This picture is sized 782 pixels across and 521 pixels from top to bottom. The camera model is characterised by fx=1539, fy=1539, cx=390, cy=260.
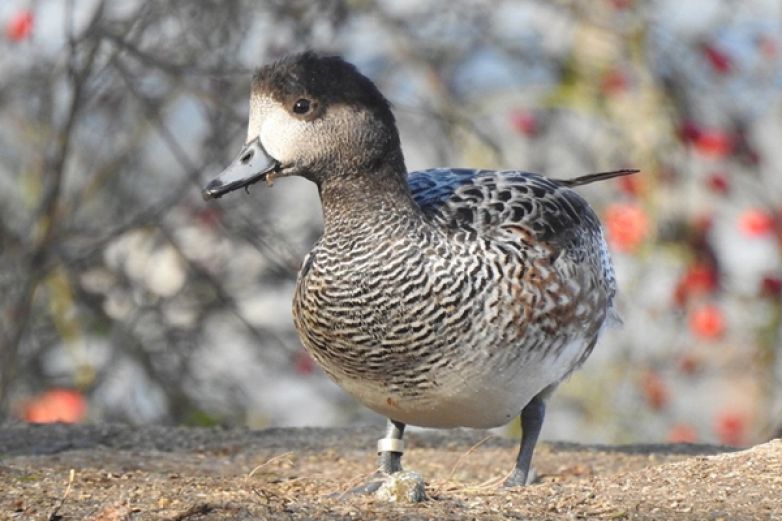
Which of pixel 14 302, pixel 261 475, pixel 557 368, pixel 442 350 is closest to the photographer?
pixel 442 350

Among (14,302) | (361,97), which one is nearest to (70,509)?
(361,97)

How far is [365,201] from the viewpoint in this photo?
4836mm

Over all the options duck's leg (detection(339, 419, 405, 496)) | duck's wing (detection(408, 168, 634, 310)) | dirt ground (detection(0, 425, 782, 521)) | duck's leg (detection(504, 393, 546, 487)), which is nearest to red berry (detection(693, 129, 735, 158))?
dirt ground (detection(0, 425, 782, 521))

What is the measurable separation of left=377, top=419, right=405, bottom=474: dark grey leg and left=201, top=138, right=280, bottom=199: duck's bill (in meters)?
1.01

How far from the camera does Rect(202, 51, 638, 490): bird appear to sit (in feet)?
15.3

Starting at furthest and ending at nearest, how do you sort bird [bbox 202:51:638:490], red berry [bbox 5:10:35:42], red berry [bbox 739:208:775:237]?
red berry [bbox 739:208:775:237] → red berry [bbox 5:10:35:42] → bird [bbox 202:51:638:490]

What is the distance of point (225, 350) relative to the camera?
1048 cm

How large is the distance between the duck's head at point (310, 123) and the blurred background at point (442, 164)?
3.12 metres

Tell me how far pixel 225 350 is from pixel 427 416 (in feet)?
18.7

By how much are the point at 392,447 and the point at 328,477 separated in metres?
0.53

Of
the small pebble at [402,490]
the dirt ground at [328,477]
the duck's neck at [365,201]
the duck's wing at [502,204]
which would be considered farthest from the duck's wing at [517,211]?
the small pebble at [402,490]

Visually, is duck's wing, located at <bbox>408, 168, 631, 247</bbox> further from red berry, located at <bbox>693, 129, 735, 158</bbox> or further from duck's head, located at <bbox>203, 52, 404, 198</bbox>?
red berry, located at <bbox>693, 129, 735, 158</bbox>

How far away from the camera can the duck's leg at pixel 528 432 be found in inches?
205

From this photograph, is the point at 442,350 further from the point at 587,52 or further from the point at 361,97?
the point at 587,52
